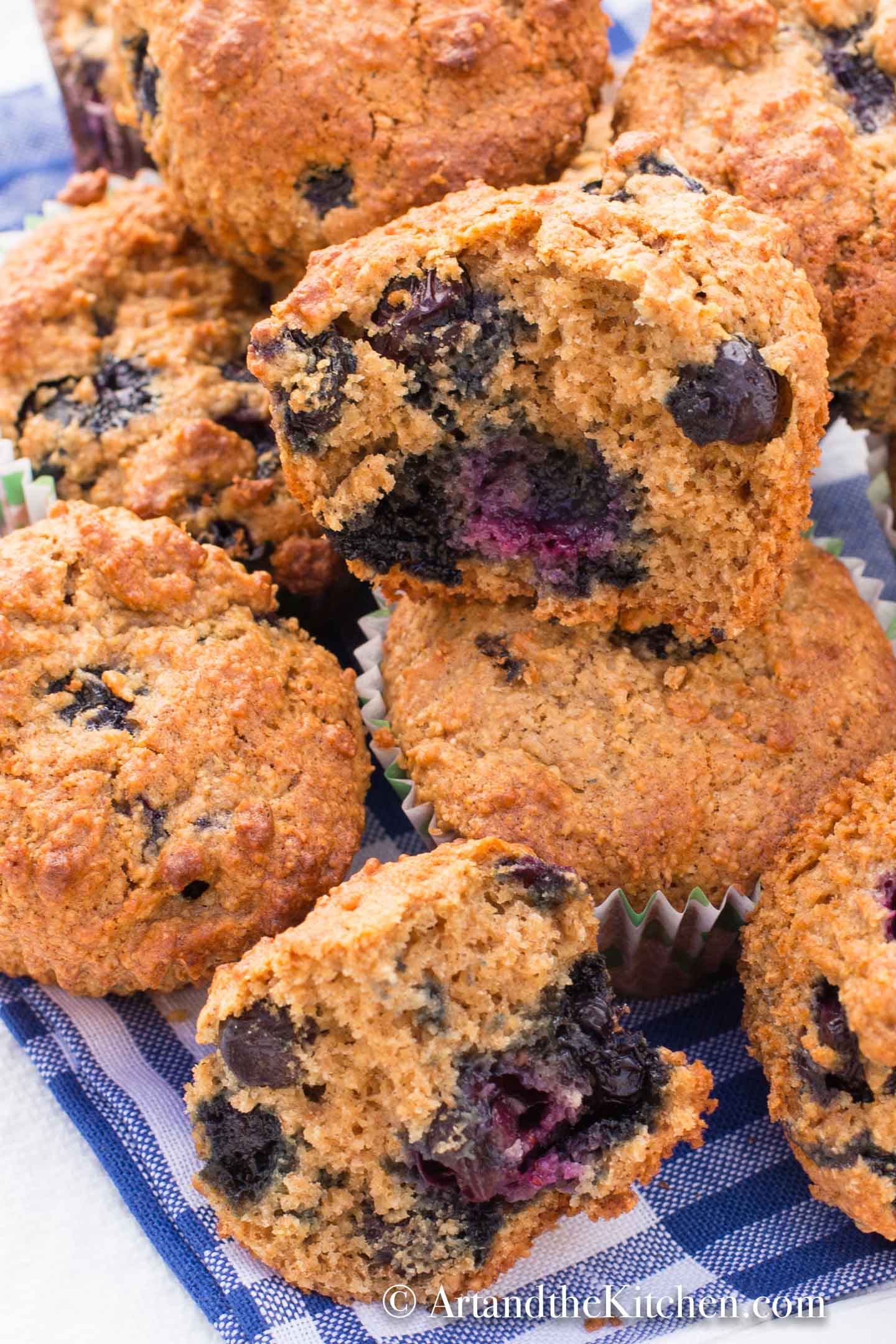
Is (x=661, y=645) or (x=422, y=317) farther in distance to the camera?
(x=661, y=645)

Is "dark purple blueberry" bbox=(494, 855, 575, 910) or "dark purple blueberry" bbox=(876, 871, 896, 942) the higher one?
"dark purple blueberry" bbox=(494, 855, 575, 910)

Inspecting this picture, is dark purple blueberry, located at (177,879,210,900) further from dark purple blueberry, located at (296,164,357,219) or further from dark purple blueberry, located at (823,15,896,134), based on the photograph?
dark purple blueberry, located at (823,15,896,134)

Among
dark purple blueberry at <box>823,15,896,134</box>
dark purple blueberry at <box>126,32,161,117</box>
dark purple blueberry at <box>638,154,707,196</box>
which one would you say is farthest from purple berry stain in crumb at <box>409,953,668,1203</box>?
dark purple blueberry at <box>126,32,161,117</box>

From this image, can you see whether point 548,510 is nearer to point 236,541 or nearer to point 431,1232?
point 236,541

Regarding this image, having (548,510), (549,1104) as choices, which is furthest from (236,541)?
(549,1104)

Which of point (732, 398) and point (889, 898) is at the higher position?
point (732, 398)

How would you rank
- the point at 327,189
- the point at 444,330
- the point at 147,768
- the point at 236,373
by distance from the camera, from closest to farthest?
the point at 444,330, the point at 147,768, the point at 327,189, the point at 236,373
